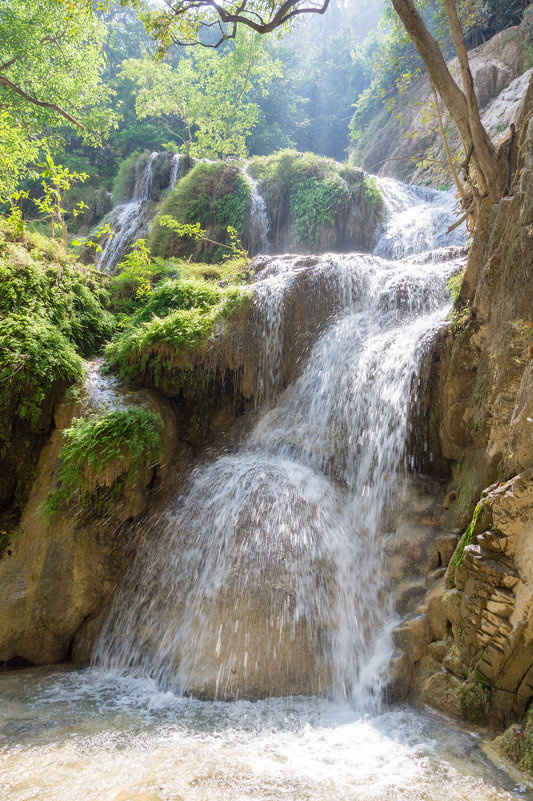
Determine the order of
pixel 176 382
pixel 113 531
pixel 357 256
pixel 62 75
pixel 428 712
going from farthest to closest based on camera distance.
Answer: pixel 62 75, pixel 357 256, pixel 176 382, pixel 113 531, pixel 428 712

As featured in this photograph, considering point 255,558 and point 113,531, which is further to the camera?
point 113,531

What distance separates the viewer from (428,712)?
3.36 meters

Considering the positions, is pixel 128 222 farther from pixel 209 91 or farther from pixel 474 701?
pixel 474 701

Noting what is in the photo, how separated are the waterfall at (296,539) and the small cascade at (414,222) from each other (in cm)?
438

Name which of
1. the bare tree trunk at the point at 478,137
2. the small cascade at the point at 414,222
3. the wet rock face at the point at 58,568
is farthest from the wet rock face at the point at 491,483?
the small cascade at the point at 414,222

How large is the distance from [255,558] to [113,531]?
1.80 meters

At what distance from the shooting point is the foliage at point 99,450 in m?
5.11

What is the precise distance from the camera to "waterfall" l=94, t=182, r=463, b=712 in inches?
156

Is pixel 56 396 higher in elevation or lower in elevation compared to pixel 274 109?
lower

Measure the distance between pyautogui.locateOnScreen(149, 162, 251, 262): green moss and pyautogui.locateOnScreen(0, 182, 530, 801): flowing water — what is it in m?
6.13

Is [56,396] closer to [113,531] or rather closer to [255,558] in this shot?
[113,531]

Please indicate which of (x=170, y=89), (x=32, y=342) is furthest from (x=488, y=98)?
(x=32, y=342)

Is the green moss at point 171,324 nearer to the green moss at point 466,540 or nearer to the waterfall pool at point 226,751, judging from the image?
the waterfall pool at point 226,751

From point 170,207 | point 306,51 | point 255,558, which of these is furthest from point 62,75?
point 306,51
